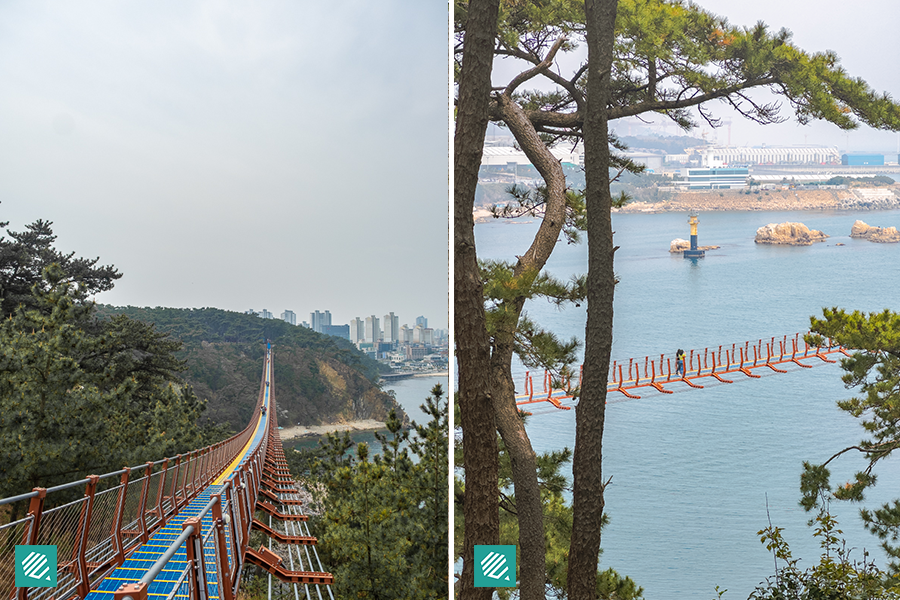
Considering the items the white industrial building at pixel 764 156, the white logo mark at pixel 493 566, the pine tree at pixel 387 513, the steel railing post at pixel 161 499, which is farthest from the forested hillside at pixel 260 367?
the white industrial building at pixel 764 156

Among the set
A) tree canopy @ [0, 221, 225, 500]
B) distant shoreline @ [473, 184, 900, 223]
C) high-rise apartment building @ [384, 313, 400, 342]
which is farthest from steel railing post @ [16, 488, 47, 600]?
high-rise apartment building @ [384, 313, 400, 342]

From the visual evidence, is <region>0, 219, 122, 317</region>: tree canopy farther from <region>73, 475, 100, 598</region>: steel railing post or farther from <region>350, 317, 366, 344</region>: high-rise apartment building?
<region>350, 317, 366, 344</region>: high-rise apartment building

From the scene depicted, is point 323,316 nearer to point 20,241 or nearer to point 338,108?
point 338,108

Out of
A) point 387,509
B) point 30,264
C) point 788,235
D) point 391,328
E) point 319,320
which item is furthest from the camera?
point 391,328

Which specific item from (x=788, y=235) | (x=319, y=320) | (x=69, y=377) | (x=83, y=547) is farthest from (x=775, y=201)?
(x=319, y=320)

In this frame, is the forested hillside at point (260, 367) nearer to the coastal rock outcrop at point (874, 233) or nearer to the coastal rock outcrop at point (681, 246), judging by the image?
the coastal rock outcrop at point (681, 246)

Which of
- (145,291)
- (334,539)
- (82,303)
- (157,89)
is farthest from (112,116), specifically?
(334,539)

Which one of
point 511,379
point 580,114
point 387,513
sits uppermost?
point 580,114

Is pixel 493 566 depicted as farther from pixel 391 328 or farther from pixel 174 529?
pixel 391 328
